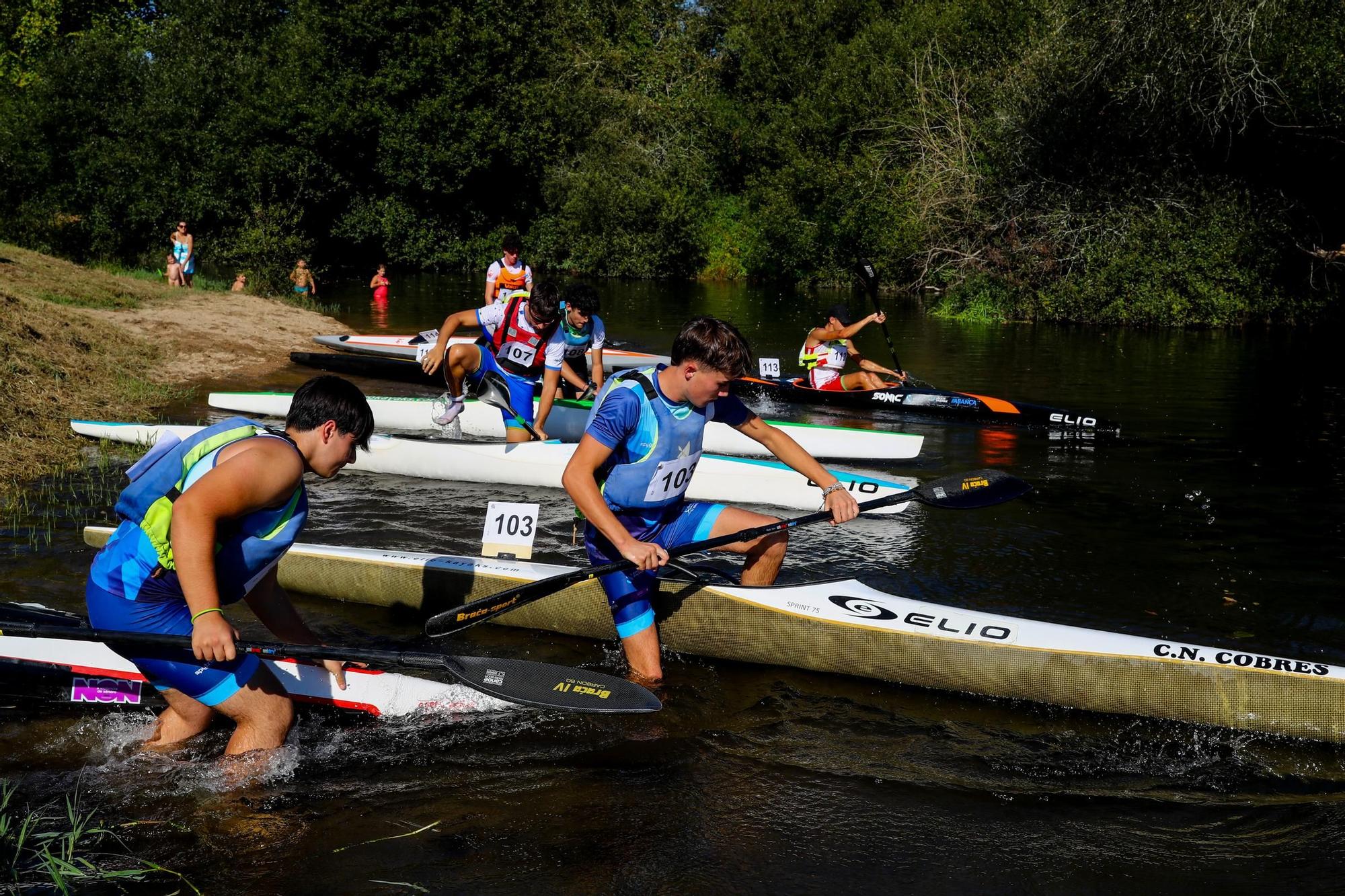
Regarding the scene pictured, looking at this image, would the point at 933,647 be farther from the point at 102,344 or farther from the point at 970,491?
the point at 102,344

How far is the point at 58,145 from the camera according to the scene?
29500 mm

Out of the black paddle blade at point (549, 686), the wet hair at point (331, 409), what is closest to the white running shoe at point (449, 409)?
the black paddle blade at point (549, 686)

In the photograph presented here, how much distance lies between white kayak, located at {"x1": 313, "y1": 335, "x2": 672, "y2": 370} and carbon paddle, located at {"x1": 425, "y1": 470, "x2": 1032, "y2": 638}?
360 inches

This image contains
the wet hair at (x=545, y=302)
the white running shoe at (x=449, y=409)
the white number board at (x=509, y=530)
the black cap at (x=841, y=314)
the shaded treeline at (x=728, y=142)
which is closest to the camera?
the white number board at (x=509, y=530)

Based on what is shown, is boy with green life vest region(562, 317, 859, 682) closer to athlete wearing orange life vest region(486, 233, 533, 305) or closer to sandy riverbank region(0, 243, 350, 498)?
sandy riverbank region(0, 243, 350, 498)

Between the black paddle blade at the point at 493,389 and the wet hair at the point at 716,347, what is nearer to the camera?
the wet hair at the point at 716,347

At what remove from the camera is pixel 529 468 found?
9836 millimetres

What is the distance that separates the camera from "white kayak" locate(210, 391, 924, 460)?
10.8 metres

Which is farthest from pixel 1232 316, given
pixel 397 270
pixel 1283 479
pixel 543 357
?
pixel 397 270

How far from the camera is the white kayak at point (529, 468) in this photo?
9.37m

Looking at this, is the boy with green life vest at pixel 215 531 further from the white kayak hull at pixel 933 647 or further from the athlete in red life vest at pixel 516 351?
the athlete in red life vest at pixel 516 351

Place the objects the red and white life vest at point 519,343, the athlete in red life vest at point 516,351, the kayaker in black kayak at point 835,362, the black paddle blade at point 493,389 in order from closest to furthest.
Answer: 1. the athlete in red life vest at point 516,351
2. the red and white life vest at point 519,343
3. the black paddle blade at point 493,389
4. the kayaker in black kayak at point 835,362

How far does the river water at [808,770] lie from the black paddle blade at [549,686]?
1.26 feet

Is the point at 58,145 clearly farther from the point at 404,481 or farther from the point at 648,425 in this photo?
the point at 648,425
